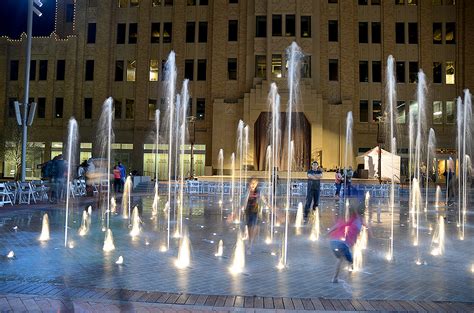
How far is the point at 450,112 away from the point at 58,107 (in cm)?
3697

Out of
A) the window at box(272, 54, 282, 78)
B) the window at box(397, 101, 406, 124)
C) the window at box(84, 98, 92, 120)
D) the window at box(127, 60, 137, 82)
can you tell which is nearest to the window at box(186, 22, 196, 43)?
the window at box(127, 60, 137, 82)

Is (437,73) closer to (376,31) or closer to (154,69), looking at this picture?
(376,31)

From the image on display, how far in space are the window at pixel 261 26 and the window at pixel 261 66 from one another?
82.4 inches

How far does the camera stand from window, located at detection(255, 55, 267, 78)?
40188mm

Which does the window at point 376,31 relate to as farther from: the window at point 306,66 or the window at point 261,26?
the window at point 261,26

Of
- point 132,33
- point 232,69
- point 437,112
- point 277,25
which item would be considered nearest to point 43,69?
point 132,33

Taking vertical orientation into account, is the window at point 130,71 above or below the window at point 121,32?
below

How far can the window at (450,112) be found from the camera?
4084cm

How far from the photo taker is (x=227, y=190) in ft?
90.5

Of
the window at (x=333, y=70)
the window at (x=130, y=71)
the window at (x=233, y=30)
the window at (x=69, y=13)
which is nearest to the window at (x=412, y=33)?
the window at (x=333, y=70)

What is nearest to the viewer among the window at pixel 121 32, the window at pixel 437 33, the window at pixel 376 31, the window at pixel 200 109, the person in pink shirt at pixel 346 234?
the person in pink shirt at pixel 346 234

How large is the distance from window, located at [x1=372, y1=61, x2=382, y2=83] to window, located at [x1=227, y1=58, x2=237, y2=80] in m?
12.9

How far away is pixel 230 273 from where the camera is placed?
7086mm

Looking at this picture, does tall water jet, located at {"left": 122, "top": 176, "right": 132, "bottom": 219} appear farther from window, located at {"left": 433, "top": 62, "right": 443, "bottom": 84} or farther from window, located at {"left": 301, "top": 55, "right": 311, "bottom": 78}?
window, located at {"left": 433, "top": 62, "right": 443, "bottom": 84}
